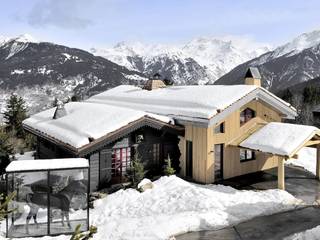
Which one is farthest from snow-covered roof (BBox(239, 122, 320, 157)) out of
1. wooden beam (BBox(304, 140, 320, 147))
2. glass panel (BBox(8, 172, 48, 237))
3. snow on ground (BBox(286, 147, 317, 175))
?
glass panel (BBox(8, 172, 48, 237))

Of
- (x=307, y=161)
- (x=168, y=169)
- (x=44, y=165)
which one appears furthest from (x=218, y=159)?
(x=44, y=165)

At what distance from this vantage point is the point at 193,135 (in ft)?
69.1

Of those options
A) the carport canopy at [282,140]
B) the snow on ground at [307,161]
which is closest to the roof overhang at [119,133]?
the carport canopy at [282,140]

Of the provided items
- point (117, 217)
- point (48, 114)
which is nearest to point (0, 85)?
point (48, 114)

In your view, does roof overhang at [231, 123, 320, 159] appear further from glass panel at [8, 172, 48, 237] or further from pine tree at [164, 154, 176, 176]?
glass panel at [8, 172, 48, 237]

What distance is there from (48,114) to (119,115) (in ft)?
28.1

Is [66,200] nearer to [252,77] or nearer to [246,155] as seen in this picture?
[246,155]

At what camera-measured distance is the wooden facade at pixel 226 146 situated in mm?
20406

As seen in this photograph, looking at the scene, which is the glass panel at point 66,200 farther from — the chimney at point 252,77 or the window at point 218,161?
the chimney at point 252,77

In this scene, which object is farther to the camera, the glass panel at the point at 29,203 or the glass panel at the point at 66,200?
the glass panel at the point at 66,200

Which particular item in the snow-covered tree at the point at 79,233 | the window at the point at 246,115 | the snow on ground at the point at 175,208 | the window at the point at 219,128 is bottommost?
the snow on ground at the point at 175,208

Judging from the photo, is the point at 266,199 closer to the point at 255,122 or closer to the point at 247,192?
the point at 247,192

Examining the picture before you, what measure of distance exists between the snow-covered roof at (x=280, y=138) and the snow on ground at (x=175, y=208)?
6.66ft

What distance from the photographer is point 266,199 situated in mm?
17484
